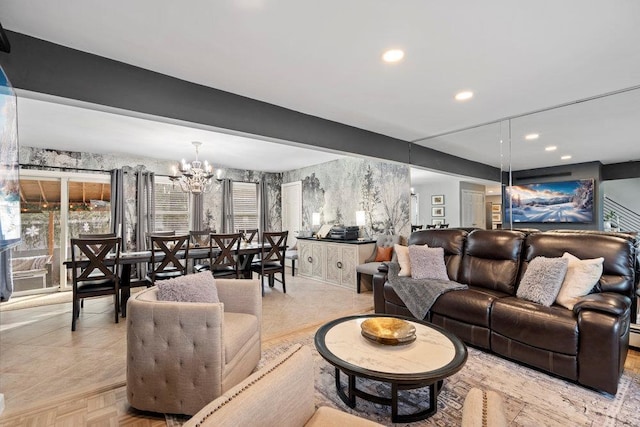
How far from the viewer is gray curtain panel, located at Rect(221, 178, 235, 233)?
22.1 feet

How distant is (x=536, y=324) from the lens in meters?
2.33

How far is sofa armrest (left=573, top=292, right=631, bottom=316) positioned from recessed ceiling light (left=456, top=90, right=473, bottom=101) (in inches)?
79.4

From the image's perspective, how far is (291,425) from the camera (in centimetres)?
101

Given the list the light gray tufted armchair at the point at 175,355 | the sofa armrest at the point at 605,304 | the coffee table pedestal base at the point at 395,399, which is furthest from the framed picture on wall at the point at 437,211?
the light gray tufted armchair at the point at 175,355

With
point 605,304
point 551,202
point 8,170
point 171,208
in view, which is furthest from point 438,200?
point 171,208

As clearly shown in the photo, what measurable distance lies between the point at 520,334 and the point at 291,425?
2240 millimetres

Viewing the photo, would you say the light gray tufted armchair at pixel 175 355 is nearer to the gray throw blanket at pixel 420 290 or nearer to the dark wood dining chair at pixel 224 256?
the gray throw blanket at pixel 420 290

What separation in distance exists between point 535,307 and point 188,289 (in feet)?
9.01

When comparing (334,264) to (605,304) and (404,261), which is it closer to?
(404,261)

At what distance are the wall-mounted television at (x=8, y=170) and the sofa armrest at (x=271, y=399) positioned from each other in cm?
160

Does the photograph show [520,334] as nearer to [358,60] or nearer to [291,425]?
[291,425]

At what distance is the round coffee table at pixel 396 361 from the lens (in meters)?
1.61

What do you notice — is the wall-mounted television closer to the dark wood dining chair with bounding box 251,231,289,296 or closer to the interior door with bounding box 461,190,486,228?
the dark wood dining chair with bounding box 251,231,289,296

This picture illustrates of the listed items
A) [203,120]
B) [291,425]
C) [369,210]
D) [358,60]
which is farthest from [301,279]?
[291,425]
